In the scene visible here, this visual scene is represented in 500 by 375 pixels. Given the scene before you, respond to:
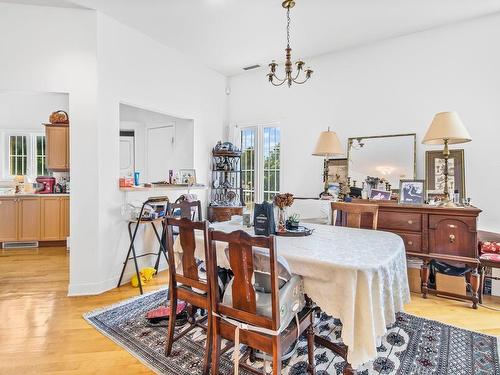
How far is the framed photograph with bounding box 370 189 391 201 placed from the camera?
3.65 meters

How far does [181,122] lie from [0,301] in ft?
10.7

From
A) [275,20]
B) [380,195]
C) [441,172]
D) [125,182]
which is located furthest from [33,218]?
[441,172]

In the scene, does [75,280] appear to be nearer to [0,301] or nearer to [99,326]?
[0,301]

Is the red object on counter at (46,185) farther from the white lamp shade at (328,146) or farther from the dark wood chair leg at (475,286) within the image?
the dark wood chair leg at (475,286)

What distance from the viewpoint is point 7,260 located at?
450 centimetres

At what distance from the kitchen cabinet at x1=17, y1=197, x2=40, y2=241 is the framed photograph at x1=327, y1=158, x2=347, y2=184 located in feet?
16.3

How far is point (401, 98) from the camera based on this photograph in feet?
12.4

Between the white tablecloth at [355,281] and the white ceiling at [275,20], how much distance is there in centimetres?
257

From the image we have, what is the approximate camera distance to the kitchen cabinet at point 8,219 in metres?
5.07

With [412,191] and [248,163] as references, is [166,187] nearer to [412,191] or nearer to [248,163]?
[248,163]

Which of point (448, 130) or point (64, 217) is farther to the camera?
point (64, 217)

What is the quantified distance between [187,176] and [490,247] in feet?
12.5

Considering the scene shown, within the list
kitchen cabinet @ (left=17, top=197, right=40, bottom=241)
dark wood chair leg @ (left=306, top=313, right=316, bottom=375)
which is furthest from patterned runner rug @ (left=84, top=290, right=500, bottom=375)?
kitchen cabinet @ (left=17, top=197, right=40, bottom=241)

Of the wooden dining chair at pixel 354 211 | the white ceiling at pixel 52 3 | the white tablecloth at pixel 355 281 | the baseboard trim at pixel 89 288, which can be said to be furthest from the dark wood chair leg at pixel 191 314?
the white ceiling at pixel 52 3
